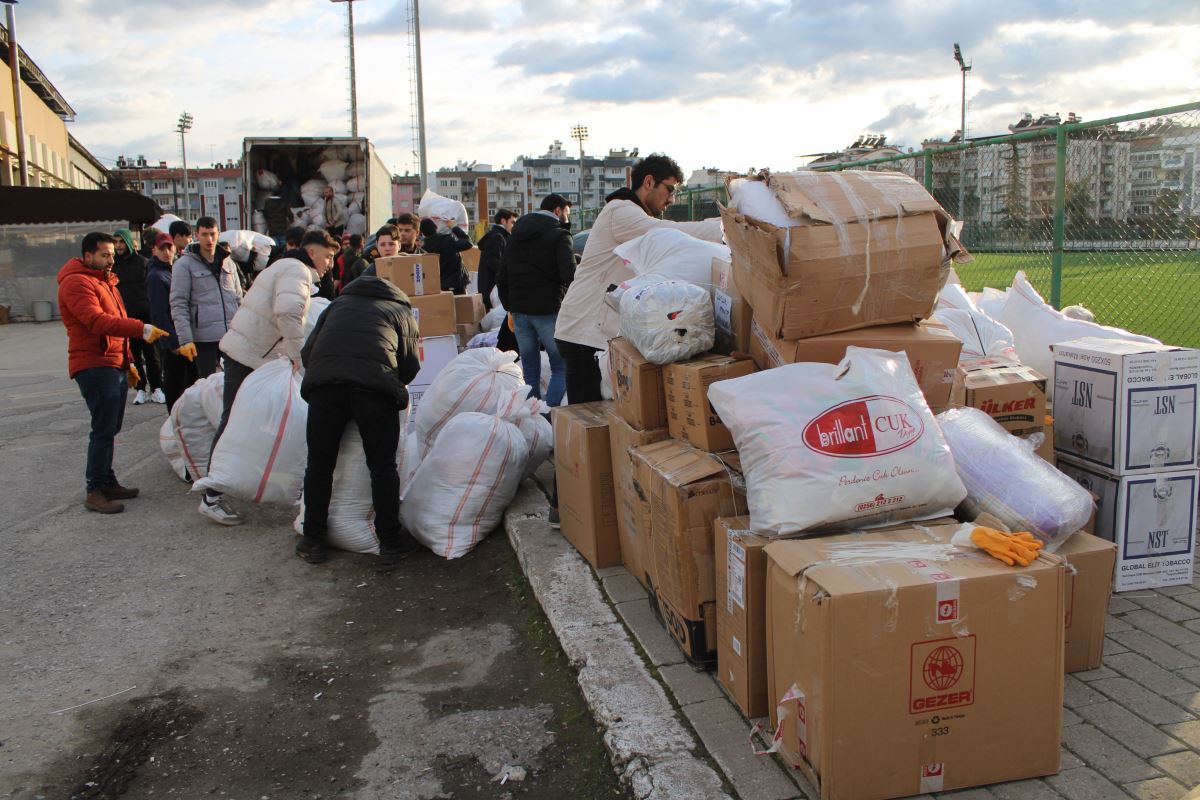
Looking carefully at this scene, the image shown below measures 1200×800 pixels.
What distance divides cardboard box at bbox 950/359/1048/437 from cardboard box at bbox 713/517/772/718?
1234mm

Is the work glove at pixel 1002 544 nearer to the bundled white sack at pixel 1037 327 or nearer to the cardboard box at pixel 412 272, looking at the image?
the bundled white sack at pixel 1037 327

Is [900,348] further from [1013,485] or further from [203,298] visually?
[203,298]

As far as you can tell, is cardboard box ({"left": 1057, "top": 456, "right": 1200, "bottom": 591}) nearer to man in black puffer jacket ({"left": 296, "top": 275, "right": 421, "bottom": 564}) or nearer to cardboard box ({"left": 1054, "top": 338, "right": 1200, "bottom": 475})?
cardboard box ({"left": 1054, "top": 338, "right": 1200, "bottom": 475})

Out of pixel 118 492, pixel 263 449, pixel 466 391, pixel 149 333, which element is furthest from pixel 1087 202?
pixel 118 492

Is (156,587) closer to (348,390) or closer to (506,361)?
(348,390)

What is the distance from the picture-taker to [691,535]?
9.90 feet

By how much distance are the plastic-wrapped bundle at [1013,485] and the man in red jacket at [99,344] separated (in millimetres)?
4734

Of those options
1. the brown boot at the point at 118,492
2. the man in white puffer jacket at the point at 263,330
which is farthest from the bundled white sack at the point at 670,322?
the brown boot at the point at 118,492

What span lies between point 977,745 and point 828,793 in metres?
0.42

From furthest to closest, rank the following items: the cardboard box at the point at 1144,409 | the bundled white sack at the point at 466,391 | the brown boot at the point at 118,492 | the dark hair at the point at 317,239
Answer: the dark hair at the point at 317,239
the brown boot at the point at 118,492
the bundled white sack at the point at 466,391
the cardboard box at the point at 1144,409

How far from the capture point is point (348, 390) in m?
4.59

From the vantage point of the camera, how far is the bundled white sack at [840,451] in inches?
105

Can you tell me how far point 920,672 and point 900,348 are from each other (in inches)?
50.6

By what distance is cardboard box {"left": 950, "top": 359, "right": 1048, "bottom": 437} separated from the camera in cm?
355
